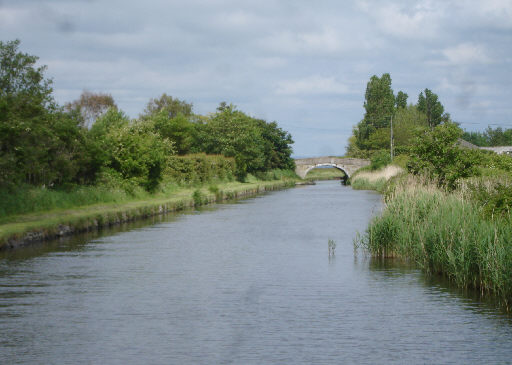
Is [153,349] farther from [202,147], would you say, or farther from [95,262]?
[202,147]

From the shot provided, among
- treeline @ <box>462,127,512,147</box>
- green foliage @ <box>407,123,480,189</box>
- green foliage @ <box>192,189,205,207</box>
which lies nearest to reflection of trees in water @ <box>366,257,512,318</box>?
green foliage @ <box>407,123,480,189</box>

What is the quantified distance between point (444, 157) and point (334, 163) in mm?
67336

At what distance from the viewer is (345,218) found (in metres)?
32.4

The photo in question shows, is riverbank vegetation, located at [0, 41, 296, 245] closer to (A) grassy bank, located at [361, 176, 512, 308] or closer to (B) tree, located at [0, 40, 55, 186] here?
(B) tree, located at [0, 40, 55, 186]

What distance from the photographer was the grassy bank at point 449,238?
1338 centimetres

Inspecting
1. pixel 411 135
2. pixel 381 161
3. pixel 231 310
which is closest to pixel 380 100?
pixel 411 135

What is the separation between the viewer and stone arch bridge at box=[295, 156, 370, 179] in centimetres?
9225

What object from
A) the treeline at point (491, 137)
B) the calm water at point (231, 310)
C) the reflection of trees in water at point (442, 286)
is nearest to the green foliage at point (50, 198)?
the calm water at point (231, 310)

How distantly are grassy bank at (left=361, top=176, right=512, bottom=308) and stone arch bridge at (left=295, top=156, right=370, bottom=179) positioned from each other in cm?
7075

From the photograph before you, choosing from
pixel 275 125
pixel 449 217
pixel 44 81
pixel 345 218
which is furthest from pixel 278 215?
pixel 275 125

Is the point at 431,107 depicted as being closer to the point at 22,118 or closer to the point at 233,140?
the point at 233,140

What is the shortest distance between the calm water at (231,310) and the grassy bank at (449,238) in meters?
0.57

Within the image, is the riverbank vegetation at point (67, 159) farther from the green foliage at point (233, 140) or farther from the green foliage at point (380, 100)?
the green foliage at point (380, 100)

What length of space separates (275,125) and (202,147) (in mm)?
21220
